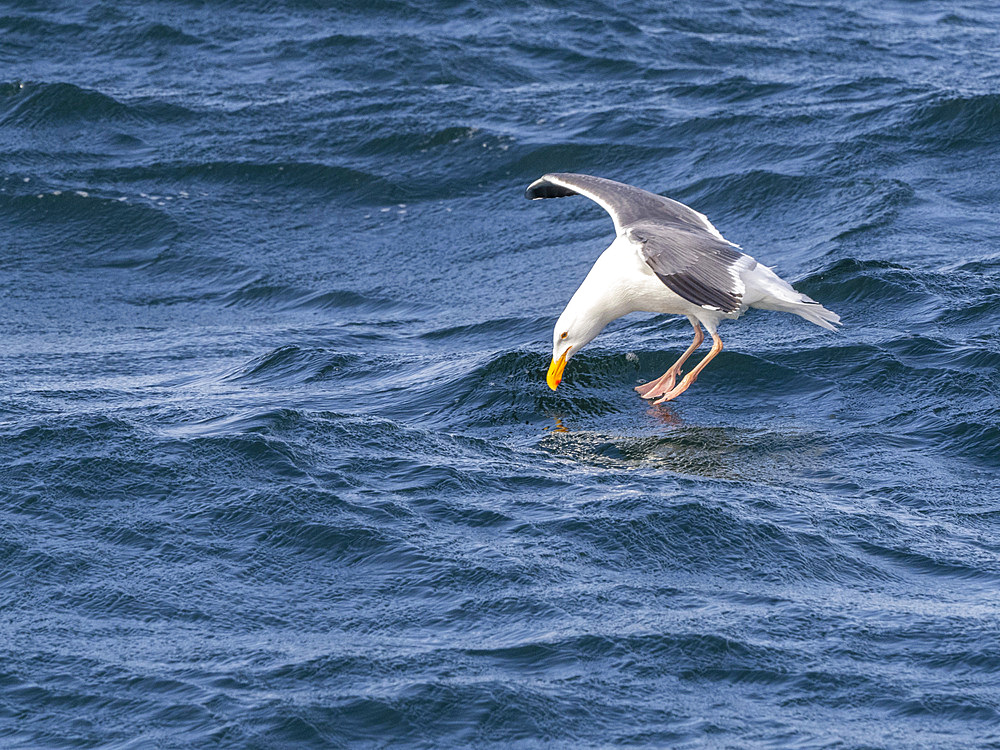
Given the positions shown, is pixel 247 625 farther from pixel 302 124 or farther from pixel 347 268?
pixel 302 124

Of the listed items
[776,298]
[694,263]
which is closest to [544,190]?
[776,298]

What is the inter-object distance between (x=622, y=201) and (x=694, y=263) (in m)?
1.65

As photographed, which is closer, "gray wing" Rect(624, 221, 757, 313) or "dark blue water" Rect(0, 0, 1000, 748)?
"dark blue water" Rect(0, 0, 1000, 748)

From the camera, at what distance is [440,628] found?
595 centimetres

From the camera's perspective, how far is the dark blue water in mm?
5562

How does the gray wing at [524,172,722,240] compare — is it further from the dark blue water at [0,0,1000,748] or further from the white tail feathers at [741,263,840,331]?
the dark blue water at [0,0,1000,748]

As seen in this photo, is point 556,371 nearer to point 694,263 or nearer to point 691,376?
point 691,376

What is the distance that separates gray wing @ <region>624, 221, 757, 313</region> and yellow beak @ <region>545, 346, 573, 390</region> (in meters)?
0.86

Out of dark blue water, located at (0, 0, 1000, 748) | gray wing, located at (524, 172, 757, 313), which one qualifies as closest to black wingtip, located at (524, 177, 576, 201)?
gray wing, located at (524, 172, 757, 313)

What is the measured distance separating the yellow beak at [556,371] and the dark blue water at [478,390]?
8.0 inches

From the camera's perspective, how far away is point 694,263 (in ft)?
26.7

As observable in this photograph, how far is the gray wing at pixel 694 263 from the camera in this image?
25.6 ft

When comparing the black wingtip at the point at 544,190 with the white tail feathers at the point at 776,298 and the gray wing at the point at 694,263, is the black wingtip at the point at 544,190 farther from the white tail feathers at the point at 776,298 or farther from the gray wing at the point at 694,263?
the white tail feathers at the point at 776,298

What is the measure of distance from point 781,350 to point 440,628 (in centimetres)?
418
